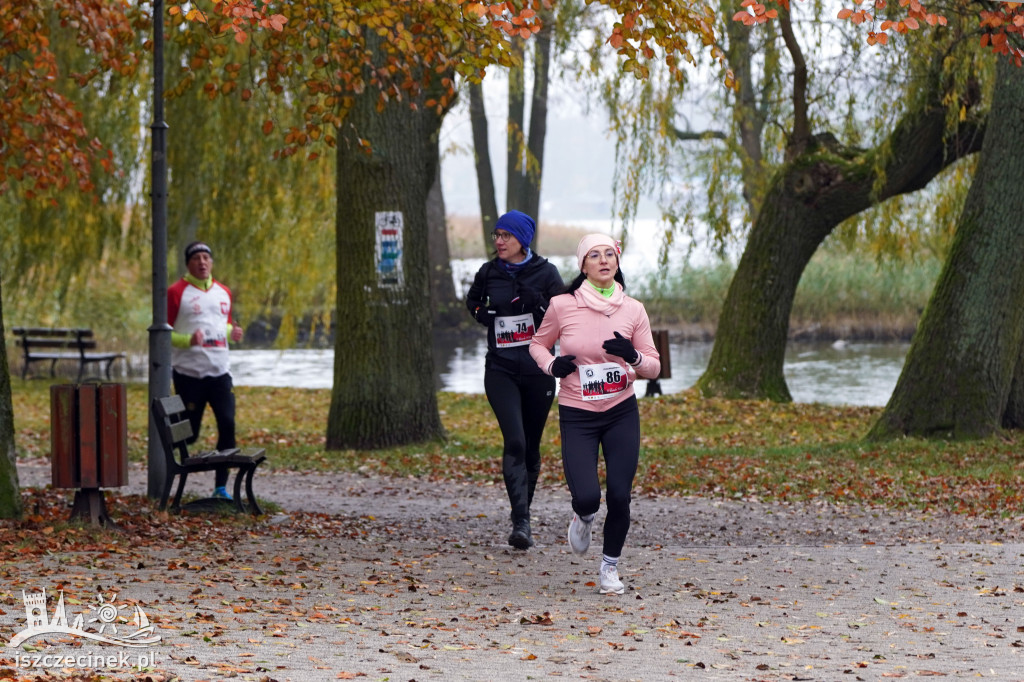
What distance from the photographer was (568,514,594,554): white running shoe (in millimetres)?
7504

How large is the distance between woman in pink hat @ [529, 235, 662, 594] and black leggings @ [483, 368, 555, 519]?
1023mm

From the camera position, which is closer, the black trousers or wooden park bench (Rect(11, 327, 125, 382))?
the black trousers

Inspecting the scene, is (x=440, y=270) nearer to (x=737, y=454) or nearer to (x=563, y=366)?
(x=737, y=454)

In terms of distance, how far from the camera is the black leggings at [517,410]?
8289 millimetres

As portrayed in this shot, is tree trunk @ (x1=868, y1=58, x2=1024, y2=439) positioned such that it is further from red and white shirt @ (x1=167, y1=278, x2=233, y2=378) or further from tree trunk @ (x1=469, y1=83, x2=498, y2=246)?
tree trunk @ (x1=469, y1=83, x2=498, y2=246)

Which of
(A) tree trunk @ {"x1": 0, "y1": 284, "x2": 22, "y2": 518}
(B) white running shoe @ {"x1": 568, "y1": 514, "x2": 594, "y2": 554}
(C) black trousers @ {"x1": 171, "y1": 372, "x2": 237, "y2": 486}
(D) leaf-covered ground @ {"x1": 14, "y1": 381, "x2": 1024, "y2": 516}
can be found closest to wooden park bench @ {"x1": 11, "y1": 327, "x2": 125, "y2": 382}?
(D) leaf-covered ground @ {"x1": 14, "y1": 381, "x2": 1024, "y2": 516}

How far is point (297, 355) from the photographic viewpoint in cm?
3366

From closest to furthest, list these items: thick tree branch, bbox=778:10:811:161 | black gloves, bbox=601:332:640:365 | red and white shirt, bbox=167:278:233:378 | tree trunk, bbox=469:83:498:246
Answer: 1. black gloves, bbox=601:332:640:365
2. red and white shirt, bbox=167:278:233:378
3. thick tree branch, bbox=778:10:811:161
4. tree trunk, bbox=469:83:498:246

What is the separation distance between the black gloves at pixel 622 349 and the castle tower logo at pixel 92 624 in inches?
99.1

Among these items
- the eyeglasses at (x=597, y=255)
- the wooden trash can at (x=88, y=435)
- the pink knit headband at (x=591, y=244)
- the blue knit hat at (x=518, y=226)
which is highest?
the blue knit hat at (x=518, y=226)

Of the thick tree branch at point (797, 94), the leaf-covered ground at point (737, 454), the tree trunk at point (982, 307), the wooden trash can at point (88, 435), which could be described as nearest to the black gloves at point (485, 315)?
the wooden trash can at point (88, 435)

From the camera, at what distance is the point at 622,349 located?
691 cm

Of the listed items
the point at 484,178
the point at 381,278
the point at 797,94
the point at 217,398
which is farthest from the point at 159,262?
the point at 484,178

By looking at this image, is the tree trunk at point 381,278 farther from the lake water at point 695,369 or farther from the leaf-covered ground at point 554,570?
the lake water at point 695,369
